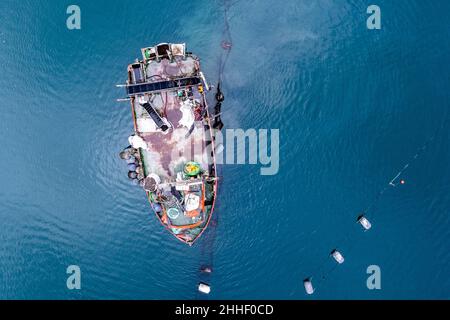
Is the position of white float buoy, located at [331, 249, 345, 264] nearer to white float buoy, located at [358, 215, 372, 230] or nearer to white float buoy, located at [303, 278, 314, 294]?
white float buoy, located at [303, 278, 314, 294]

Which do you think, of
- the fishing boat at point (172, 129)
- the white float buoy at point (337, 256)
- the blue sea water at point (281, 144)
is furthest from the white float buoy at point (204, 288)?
the white float buoy at point (337, 256)

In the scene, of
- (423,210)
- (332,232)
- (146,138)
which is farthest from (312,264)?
(146,138)

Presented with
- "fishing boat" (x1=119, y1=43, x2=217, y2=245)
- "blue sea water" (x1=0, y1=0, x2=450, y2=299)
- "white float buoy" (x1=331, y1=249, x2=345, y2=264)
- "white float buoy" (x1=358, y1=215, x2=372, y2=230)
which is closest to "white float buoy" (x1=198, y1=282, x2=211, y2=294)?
"blue sea water" (x1=0, y1=0, x2=450, y2=299)

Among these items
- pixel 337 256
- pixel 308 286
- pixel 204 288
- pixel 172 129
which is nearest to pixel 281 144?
pixel 172 129

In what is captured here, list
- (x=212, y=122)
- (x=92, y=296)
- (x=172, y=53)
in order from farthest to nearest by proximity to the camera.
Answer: (x=92, y=296) → (x=212, y=122) → (x=172, y=53)

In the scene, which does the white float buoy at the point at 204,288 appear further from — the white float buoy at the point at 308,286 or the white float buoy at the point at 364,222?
the white float buoy at the point at 364,222

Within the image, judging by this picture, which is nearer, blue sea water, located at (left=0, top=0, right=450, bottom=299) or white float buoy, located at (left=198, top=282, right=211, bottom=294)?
blue sea water, located at (left=0, top=0, right=450, bottom=299)
